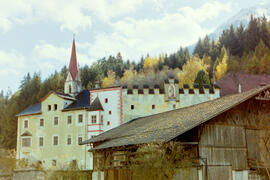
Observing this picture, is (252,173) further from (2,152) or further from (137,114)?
(2,152)

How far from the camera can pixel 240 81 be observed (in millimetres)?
65875

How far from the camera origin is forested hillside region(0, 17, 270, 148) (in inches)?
2894

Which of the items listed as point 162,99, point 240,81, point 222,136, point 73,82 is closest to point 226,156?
point 222,136

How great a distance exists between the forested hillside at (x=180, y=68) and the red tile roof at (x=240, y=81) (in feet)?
11.0

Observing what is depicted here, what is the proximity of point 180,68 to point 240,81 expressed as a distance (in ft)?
100

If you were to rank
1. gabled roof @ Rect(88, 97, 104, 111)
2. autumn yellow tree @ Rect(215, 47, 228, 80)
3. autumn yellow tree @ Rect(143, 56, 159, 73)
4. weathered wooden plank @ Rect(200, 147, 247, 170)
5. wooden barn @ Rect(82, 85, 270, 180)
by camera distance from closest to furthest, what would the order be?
wooden barn @ Rect(82, 85, 270, 180)
weathered wooden plank @ Rect(200, 147, 247, 170)
gabled roof @ Rect(88, 97, 104, 111)
autumn yellow tree @ Rect(215, 47, 228, 80)
autumn yellow tree @ Rect(143, 56, 159, 73)

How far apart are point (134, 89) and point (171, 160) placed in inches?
992

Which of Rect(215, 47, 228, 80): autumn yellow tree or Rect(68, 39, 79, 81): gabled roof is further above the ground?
Rect(215, 47, 228, 80): autumn yellow tree

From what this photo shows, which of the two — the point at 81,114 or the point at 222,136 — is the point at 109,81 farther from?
the point at 222,136

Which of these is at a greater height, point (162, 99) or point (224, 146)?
point (162, 99)

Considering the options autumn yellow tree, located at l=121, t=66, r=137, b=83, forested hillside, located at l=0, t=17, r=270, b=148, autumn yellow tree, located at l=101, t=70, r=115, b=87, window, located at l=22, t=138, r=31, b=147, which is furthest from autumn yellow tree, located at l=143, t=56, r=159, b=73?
window, located at l=22, t=138, r=31, b=147

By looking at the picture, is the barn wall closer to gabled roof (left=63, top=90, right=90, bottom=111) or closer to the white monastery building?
the white monastery building

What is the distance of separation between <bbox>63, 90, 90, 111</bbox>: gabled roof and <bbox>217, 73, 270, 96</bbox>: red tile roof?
2411 centimetres

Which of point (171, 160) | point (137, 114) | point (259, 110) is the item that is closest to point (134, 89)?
point (137, 114)
